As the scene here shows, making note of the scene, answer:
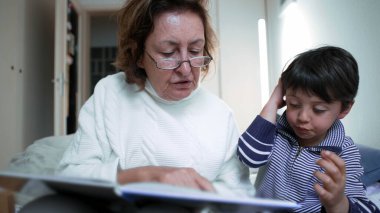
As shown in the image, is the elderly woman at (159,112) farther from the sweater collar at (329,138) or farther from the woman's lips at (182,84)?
the sweater collar at (329,138)

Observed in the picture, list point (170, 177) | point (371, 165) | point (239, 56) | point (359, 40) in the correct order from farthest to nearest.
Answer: point (239, 56)
point (359, 40)
point (371, 165)
point (170, 177)

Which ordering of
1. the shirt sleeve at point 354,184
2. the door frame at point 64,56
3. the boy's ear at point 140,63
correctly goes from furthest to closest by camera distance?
the door frame at point 64,56 → the boy's ear at point 140,63 → the shirt sleeve at point 354,184

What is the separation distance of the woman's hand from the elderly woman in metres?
0.14

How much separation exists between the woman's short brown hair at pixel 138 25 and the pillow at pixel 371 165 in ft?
2.15

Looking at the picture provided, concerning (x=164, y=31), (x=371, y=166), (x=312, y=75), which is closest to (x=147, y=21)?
(x=164, y=31)

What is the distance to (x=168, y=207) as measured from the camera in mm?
479

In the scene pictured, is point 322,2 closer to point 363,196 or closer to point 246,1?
point 363,196

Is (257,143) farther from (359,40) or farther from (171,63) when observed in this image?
(359,40)

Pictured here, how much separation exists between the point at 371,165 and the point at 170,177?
2.50 feet

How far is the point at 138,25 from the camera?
0.90 metres

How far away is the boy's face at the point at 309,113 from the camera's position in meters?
0.83

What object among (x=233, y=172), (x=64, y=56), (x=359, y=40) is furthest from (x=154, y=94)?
(x=64, y=56)

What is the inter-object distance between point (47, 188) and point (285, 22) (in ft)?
7.11

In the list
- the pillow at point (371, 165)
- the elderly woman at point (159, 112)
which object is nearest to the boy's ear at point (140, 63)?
the elderly woman at point (159, 112)
